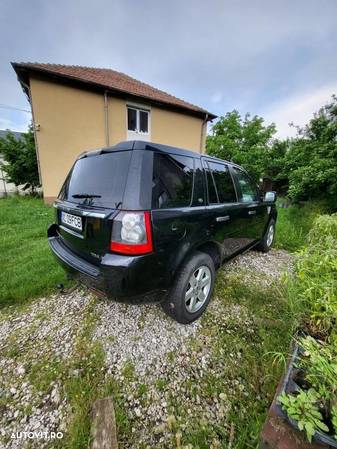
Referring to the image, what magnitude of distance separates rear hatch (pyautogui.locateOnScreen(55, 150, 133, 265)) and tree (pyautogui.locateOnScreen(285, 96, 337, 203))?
6653mm

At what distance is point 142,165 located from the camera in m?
1.49

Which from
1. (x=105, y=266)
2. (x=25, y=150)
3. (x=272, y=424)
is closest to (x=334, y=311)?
(x=272, y=424)

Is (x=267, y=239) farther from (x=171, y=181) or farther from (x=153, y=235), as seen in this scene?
(x=153, y=235)

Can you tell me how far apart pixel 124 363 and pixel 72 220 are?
144 cm

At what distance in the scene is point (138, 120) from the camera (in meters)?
9.43

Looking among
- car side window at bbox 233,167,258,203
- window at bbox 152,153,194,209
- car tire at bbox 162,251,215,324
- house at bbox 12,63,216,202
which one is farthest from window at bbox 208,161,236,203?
house at bbox 12,63,216,202

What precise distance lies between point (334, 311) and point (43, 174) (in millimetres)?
9861

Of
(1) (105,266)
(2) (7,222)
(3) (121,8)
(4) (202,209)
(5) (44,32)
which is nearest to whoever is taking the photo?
(1) (105,266)

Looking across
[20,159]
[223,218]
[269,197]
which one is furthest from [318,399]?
[20,159]

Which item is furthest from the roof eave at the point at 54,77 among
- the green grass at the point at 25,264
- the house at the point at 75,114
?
the green grass at the point at 25,264

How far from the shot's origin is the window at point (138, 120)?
9250 millimetres

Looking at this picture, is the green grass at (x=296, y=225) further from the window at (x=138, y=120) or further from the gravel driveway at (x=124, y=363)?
the window at (x=138, y=120)

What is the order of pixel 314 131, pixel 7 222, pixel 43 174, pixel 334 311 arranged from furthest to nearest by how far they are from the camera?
pixel 43 174 < pixel 314 131 < pixel 7 222 < pixel 334 311

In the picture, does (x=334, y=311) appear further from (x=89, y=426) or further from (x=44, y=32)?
(x=44, y=32)
